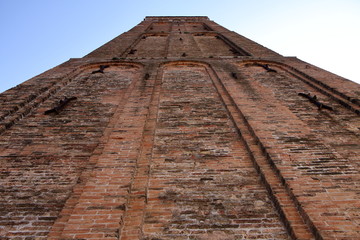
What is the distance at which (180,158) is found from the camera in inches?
148

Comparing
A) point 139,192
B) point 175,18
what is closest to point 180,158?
point 139,192

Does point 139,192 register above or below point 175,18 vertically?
below

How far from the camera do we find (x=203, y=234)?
2.64 metres

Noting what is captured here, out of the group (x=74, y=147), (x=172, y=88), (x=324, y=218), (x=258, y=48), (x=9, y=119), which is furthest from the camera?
(x=258, y=48)

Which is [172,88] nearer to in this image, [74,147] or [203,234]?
[74,147]

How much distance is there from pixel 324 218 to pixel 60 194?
2.93 meters

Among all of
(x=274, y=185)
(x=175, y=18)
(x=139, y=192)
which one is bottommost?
(x=274, y=185)

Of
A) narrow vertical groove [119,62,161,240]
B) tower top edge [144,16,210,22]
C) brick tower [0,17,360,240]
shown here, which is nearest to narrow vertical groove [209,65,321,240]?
brick tower [0,17,360,240]

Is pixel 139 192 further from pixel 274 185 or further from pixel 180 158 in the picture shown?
pixel 274 185

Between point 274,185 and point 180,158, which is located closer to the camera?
point 274,185

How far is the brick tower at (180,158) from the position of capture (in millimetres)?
2689

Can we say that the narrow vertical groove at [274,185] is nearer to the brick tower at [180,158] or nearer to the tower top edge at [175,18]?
the brick tower at [180,158]

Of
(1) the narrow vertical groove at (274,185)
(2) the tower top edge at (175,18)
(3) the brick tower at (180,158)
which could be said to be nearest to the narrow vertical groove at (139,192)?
(3) the brick tower at (180,158)

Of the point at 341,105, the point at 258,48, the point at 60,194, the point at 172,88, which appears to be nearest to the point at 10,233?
the point at 60,194
